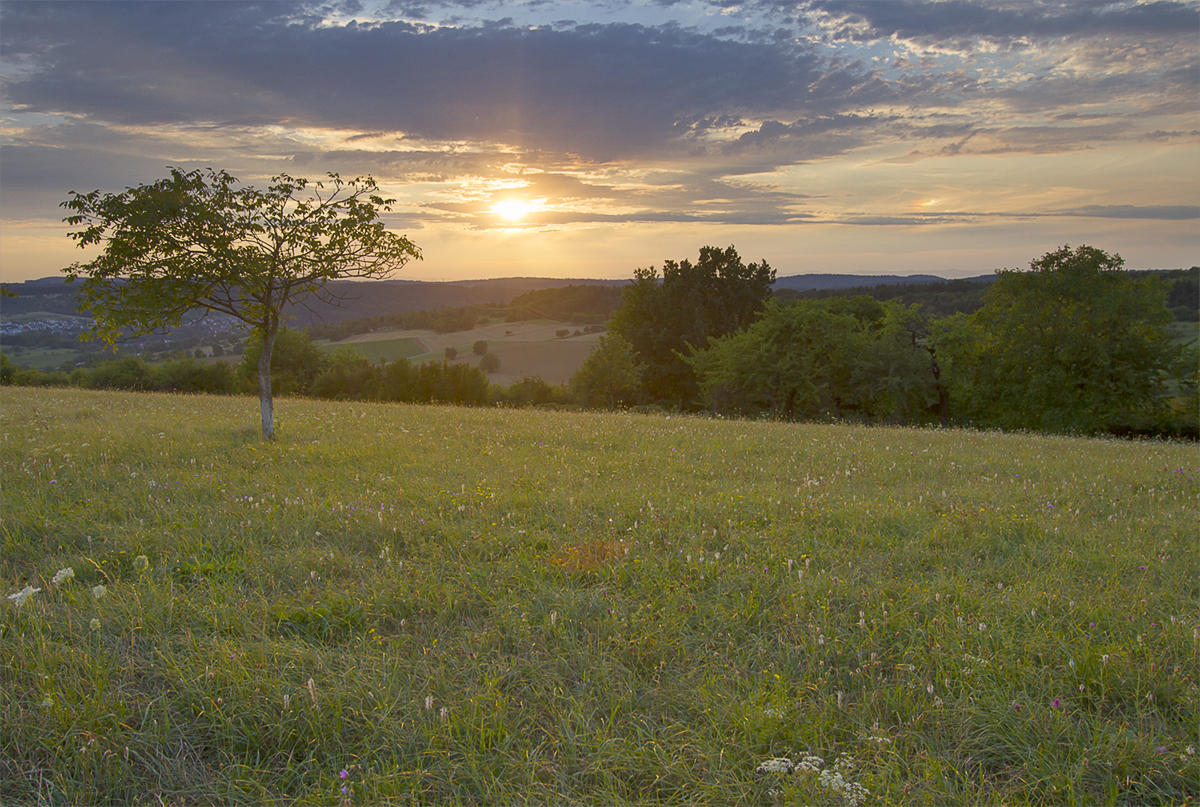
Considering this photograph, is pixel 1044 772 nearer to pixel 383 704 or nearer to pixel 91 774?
pixel 383 704

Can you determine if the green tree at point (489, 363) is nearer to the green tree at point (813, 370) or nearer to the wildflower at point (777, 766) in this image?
the green tree at point (813, 370)

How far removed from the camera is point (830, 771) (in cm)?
332

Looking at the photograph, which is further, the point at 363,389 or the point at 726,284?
the point at 363,389

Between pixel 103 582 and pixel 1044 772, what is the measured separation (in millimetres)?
7168

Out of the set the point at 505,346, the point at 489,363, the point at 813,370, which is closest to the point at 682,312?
the point at 813,370

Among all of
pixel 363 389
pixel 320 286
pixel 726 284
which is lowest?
pixel 363 389

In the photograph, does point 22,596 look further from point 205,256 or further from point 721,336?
point 721,336

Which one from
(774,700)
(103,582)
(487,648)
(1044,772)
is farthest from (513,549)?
(1044,772)

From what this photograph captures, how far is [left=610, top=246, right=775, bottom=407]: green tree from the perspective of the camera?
63188 mm

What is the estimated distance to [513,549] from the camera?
6355 millimetres

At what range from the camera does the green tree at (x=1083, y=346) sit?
136 feet

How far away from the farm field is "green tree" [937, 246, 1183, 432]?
4808 cm

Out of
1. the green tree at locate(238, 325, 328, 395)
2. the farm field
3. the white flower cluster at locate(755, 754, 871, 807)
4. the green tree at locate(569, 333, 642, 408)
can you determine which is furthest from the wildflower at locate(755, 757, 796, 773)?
the farm field

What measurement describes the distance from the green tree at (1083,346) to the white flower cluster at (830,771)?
154ft
